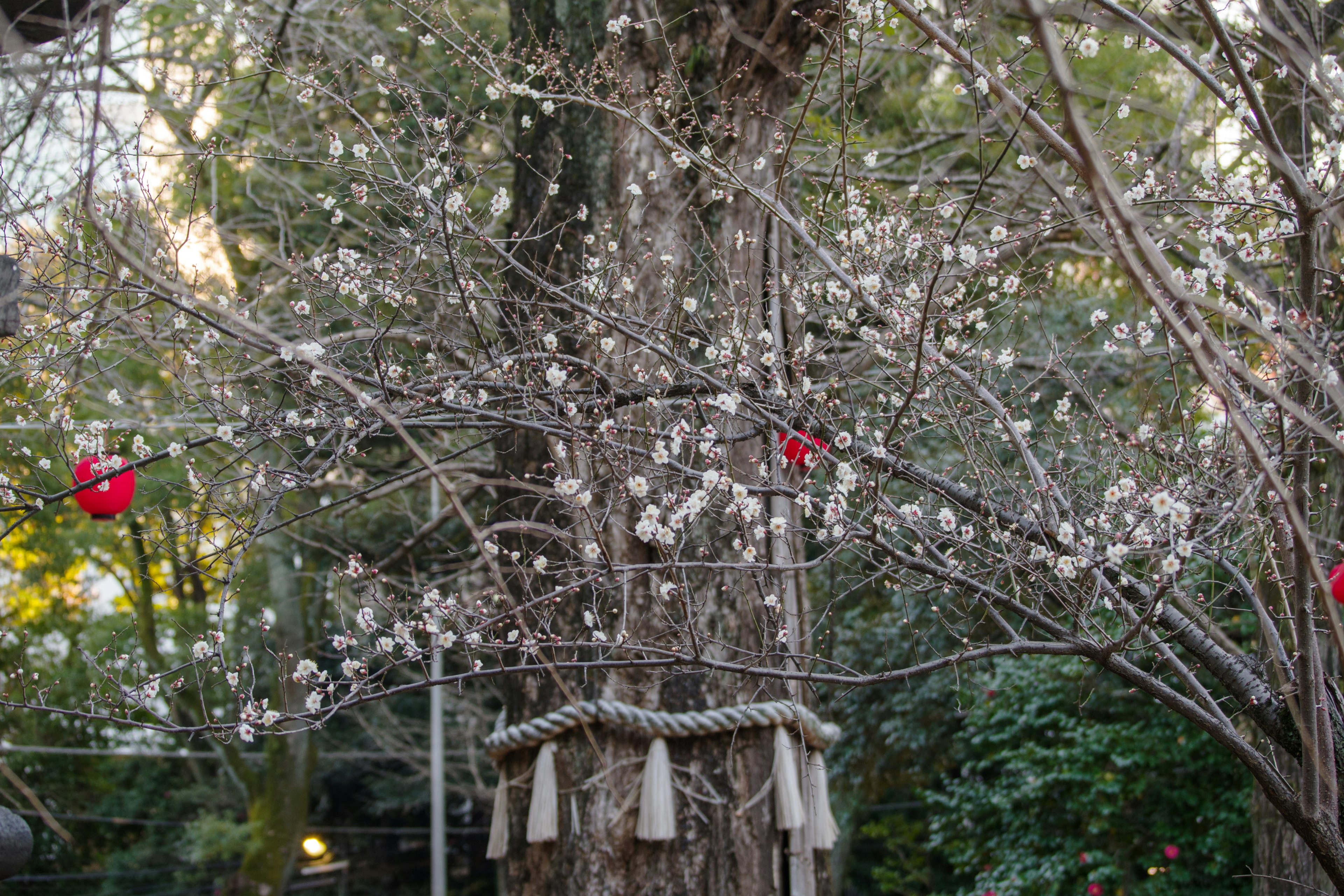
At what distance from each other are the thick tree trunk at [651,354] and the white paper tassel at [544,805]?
0.05m

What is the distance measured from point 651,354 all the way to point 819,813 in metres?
1.46

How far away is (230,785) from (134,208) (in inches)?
390

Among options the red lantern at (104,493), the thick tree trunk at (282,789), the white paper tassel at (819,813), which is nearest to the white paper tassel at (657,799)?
the white paper tassel at (819,813)

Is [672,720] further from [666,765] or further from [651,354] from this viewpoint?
[651,354]

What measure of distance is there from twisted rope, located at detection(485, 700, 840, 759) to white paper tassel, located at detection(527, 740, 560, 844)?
0.25 feet

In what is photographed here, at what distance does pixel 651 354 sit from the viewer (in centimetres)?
299

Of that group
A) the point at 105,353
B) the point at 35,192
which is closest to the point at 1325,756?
the point at 35,192

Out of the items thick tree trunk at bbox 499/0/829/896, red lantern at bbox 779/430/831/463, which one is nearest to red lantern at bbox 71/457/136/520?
thick tree trunk at bbox 499/0/829/896

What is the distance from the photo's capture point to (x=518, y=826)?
3.05 meters

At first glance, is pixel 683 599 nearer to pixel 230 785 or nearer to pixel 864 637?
pixel 864 637

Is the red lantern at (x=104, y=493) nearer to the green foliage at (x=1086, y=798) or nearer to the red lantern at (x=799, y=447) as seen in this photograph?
the red lantern at (x=799, y=447)

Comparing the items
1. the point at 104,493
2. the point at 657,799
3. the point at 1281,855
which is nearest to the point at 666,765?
the point at 657,799

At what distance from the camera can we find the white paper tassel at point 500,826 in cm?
301

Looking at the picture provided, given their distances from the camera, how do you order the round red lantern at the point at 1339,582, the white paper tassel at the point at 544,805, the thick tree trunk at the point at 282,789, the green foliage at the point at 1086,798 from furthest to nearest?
the thick tree trunk at the point at 282,789 < the green foliage at the point at 1086,798 < the white paper tassel at the point at 544,805 < the round red lantern at the point at 1339,582
